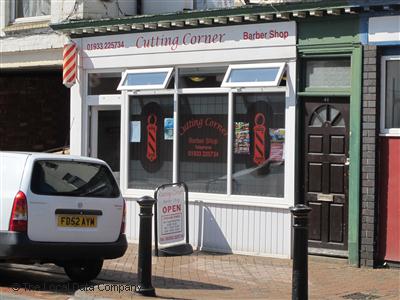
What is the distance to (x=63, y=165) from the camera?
984cm

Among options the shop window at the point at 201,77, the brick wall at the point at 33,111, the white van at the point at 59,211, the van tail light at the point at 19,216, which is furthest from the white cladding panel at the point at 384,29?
the brick wall at the point at 33,111

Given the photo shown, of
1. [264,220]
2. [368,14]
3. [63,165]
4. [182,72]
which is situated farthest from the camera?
[182,72]

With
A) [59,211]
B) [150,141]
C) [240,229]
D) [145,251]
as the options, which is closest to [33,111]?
[150,141]

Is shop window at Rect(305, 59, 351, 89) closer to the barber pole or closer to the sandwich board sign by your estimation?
the sandwich board sign

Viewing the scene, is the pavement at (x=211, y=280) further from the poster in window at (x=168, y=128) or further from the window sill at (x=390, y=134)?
the poster in window at (x=168, y=128)

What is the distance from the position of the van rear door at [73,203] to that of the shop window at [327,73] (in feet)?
12.9

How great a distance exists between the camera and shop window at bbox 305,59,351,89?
12.1 metres

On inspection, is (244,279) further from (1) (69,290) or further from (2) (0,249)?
(2) (0,249)

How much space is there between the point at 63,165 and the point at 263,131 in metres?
4.19

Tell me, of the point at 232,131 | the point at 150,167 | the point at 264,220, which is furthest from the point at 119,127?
the point at 264,220

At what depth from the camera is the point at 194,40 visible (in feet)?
44.6

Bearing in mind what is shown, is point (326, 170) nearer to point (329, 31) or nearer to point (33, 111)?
point (329, 31)

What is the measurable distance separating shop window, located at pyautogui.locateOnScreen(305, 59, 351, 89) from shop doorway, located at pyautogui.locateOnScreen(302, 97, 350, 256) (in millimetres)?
221

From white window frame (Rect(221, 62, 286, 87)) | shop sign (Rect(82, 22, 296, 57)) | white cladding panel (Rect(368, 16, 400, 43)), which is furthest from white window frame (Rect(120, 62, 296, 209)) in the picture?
white cladding panel (Rect(368, 16, 400, 43))
